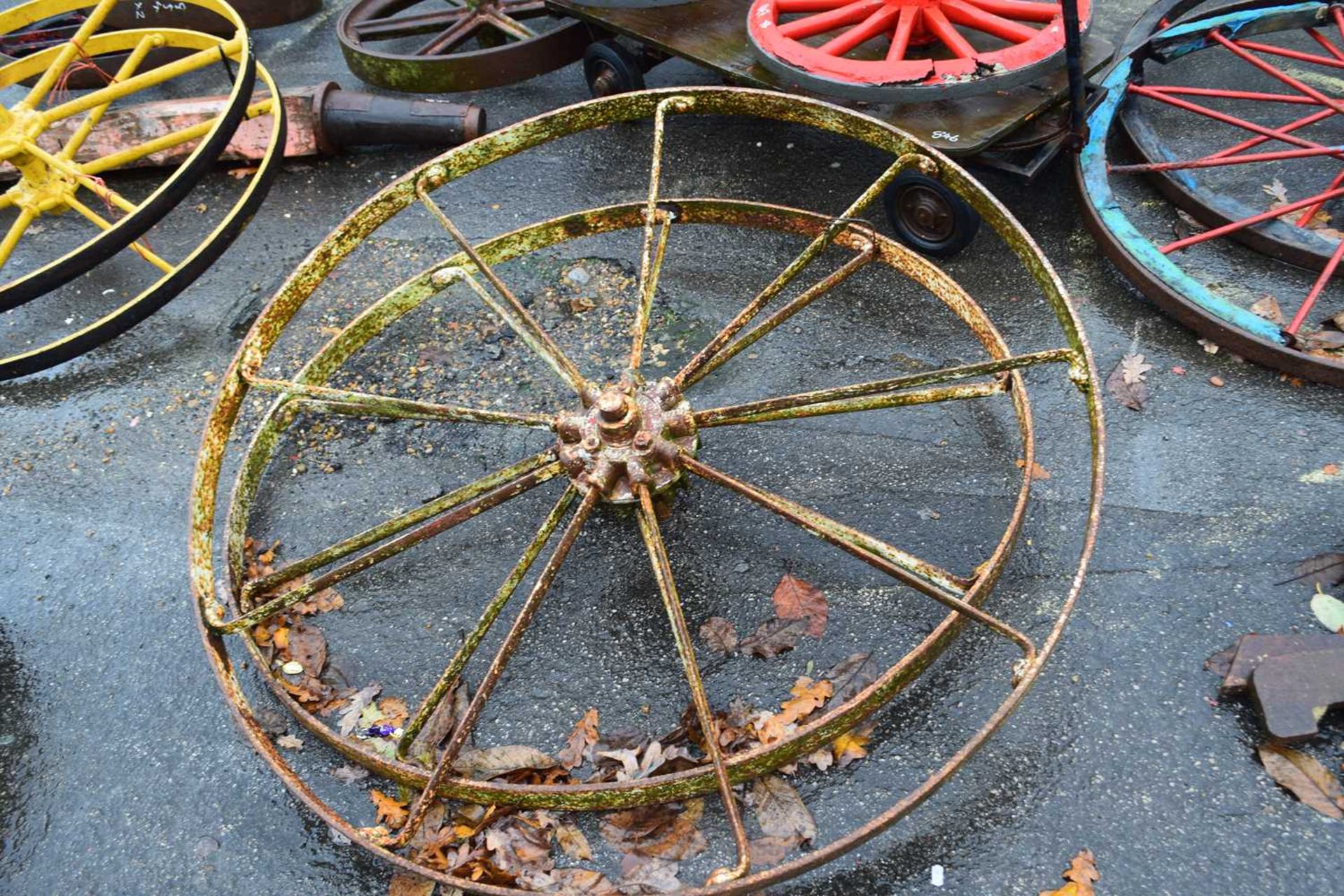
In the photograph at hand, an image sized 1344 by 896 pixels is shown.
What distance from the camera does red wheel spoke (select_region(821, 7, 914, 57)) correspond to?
15.2 ft

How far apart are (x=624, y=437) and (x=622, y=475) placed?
0.69 ft

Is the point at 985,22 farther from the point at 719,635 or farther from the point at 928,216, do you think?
the point at 719,635

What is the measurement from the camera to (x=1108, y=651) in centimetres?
353

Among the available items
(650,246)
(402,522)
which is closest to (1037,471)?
(650,246)

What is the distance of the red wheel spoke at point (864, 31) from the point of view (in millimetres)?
4641

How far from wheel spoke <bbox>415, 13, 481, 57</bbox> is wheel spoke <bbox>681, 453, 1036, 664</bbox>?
4.23m

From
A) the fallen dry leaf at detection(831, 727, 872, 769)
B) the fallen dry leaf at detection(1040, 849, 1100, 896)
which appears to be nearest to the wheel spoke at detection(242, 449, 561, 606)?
the fallen dry leaf at detection(831, 727, 872, 769)

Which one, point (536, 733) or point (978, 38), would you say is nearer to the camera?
point (536, 733)

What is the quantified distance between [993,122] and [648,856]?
3335mm

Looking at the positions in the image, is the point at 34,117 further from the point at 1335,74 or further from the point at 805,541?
the point at 1335,74

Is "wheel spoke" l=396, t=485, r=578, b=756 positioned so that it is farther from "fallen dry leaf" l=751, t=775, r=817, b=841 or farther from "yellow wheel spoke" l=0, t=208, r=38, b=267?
"yellow wheel spoke" l=0, t=208, r=38, b=267

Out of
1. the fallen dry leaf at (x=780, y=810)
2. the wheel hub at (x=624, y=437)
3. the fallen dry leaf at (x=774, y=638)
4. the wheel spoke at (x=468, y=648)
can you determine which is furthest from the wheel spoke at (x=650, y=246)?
the fallen dry leaf at (x=780, y=810)

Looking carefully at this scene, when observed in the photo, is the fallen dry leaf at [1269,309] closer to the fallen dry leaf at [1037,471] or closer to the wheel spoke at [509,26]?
the fallen dry leaf at [1037,471]

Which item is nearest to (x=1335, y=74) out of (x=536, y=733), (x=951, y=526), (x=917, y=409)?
(x=917, y=409)
